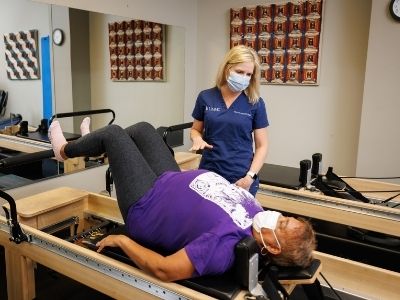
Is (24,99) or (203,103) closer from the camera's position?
(203,103)

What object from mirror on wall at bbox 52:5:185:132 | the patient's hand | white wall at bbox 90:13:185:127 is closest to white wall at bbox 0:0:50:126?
mirror on wall at bbox 52:5:185:132

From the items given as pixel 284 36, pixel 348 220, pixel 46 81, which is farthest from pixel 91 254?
pixel 284 36

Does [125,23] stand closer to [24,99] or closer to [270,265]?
[24,99]

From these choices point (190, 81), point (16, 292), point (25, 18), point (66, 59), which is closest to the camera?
point (16, 292)

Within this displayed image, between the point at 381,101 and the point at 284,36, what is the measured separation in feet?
3.54

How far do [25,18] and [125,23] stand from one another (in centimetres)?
102

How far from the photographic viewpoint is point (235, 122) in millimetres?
1865

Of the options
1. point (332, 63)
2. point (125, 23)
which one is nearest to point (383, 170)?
point (332, 63)

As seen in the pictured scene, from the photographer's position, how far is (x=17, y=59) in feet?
8.58

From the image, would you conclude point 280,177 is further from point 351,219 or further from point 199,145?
point 199,145

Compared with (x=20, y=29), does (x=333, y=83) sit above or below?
below

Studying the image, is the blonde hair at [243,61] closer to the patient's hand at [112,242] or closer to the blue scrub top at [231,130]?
the blue scrub top at [231,130]

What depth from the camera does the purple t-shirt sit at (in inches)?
49.5

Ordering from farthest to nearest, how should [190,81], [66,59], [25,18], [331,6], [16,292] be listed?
[190,81]
[331,6]
[66,59]
[25,18]
[16,292]
